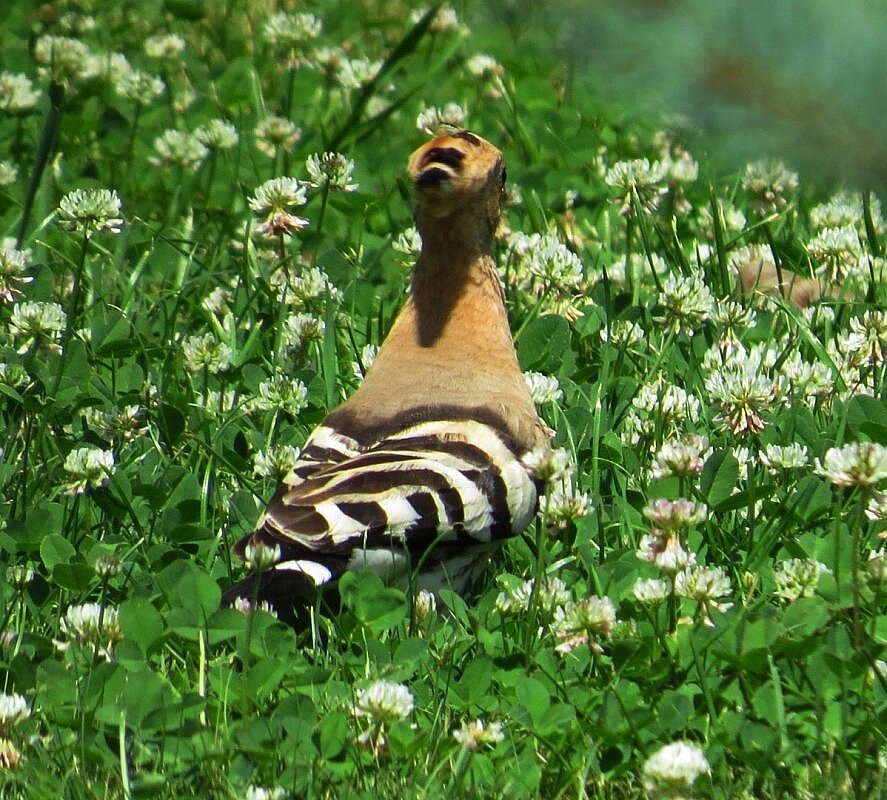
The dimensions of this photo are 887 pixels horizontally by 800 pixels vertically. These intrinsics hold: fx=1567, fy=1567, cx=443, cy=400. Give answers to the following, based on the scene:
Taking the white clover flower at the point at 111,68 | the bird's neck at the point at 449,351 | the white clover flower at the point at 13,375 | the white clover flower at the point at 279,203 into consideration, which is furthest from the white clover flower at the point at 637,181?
the white clover flower at the point at 111,68

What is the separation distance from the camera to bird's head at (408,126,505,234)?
13.9 ft

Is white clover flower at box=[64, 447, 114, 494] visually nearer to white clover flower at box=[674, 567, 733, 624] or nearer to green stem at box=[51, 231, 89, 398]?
green stem at box=[51, 231, 89, 398]

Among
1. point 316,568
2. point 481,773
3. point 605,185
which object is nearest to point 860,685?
point 481,773

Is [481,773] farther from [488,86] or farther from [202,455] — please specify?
[488,86]

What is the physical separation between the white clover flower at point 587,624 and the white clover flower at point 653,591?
7 centimetres

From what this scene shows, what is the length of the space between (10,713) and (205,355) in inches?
72.1

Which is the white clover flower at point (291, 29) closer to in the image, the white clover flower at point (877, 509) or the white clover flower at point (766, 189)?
the white clover flower at point (766, 189)

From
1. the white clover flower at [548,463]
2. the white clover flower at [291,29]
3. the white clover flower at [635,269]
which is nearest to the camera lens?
the white clover flower at [548,463]

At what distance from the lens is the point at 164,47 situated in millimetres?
7348

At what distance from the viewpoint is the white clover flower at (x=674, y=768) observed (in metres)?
2.61

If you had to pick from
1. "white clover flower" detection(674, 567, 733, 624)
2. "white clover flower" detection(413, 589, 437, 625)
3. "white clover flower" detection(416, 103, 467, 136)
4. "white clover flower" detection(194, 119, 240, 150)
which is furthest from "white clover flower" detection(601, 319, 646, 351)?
"white clover flower" detection(194, 119, 240, 150)

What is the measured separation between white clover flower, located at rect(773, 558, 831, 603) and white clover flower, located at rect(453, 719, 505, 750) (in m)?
0.76

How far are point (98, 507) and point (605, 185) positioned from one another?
3.12 m

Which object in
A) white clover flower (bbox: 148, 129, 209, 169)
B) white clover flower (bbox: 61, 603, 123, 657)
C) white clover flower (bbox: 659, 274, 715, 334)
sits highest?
white clover flower (bbox: 148, 129, 209, 169)
